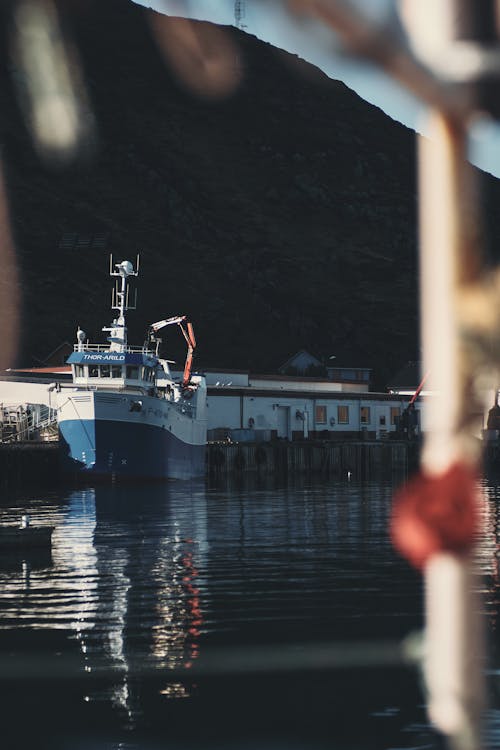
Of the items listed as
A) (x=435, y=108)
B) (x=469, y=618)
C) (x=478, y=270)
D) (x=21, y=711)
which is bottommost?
(x=21, y=711)

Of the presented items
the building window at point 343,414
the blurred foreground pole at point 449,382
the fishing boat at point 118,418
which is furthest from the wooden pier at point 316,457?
the blurred foreground pole at point 449,382

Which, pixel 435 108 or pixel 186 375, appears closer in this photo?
pixel 435 108

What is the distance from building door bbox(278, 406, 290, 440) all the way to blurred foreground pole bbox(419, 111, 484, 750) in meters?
124

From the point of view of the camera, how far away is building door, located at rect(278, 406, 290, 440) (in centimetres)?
12661

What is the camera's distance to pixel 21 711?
18000 mm

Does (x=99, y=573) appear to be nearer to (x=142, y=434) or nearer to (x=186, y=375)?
(x=142, y=434)

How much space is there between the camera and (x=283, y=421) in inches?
5015

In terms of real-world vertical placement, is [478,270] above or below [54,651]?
above

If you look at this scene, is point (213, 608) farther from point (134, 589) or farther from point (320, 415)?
point (320, 415)

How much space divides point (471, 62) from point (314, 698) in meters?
17.4

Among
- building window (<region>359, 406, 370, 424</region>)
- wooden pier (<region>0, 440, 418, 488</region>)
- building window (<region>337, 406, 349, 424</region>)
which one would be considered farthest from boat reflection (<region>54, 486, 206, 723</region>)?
building window (<region>359, 406, 370, 424</region>)

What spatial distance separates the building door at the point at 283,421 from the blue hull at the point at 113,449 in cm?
3568

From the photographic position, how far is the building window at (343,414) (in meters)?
133

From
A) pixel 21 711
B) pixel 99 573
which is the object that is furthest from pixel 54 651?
pixel 99 573
